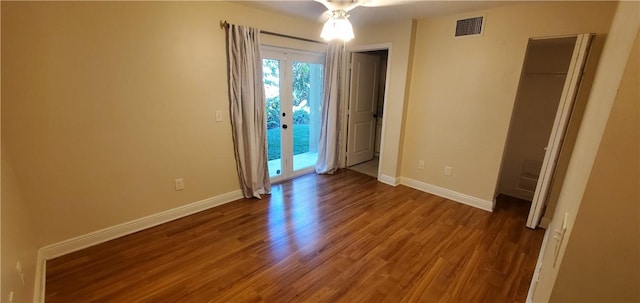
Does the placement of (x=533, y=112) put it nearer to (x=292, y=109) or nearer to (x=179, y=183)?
(x=292, y=109)

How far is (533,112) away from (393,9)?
228 centimetres

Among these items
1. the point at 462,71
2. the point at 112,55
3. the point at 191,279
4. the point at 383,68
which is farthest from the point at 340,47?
the point at 191,279

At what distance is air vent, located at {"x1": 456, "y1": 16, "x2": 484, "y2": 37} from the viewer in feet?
9.93

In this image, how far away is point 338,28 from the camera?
7.34ft

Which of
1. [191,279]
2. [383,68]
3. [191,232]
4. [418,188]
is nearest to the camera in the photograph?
[191,279]

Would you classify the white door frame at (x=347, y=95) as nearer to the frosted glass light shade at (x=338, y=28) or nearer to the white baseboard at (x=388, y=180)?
the white baseboard at (x=388, y=180)

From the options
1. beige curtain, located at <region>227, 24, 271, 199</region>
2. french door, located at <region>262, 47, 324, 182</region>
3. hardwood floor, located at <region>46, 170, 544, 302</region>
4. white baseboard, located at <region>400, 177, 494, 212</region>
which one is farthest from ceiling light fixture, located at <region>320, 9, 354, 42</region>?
white baseboard, located at <region>400, 177, 494, 212</region>

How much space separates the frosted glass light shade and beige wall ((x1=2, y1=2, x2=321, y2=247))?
127cm

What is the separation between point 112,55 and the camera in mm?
2225

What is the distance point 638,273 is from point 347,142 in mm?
3998

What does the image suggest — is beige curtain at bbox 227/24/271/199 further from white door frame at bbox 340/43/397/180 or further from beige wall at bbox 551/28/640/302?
beige wall at bbox 551/28/640/302

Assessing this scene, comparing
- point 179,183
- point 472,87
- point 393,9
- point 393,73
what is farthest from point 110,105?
point 472,87

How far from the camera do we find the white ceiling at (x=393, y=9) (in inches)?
110

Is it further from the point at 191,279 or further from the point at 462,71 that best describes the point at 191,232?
the point at 462,71
